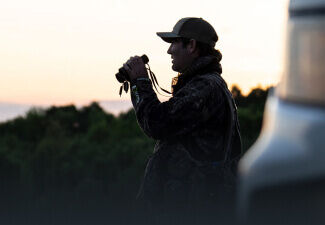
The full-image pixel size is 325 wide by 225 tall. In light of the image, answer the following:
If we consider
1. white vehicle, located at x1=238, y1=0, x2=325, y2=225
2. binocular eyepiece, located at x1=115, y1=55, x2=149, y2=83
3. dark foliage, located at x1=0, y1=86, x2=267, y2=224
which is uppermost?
dark foliage, located at x1=0, y1=86, x2=267, y2=224

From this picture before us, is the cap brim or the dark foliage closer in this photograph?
the cap brim

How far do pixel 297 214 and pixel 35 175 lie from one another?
41.9m

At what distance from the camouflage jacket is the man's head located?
0.07 m

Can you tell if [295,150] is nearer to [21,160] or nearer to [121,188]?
[121,188]

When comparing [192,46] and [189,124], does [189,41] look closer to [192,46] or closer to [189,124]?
[192,46]

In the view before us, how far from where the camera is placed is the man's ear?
4.73 m

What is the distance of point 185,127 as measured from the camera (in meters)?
4.47

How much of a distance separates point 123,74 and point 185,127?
0.56 m

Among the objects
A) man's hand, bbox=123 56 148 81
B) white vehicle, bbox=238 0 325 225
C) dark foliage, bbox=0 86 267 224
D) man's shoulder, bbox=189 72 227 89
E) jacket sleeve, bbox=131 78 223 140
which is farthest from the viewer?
dark foliage, bbox=0 86 267 224

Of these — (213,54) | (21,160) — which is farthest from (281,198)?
(21,160)

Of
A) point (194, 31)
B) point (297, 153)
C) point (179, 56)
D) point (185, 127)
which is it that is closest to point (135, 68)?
point (179, 56)

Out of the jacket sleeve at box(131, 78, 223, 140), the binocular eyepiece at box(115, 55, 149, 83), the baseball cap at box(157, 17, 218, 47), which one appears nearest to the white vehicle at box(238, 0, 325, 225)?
the jacket sleeve at box(131, 78, 223, 140)

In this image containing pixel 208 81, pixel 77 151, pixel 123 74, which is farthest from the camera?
pixel 77 151

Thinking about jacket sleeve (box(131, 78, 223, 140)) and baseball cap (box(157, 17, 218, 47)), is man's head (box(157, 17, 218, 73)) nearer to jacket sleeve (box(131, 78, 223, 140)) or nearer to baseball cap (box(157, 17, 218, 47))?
baseball cap (box(157, 17, 218, 47))
